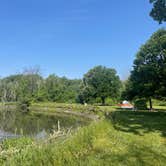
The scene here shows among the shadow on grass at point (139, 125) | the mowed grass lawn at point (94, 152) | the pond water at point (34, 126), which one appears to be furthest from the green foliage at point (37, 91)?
the mowed grass lawn at point (94, 152)

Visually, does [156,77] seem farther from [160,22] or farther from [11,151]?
[11,151]

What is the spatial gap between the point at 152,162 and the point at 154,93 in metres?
23.1

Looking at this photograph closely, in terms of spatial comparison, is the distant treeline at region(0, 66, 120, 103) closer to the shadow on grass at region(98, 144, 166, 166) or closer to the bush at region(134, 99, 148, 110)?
the bush at region(134, 99, 148, 110)

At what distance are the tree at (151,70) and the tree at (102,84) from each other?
26.4 m

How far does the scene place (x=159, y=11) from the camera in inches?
518

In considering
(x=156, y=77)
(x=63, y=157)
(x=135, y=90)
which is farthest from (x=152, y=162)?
(x=135, y=90)

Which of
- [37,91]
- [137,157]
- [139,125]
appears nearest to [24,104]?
[37,91]

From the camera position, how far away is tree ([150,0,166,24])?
13.0m

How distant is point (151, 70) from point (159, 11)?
16.3 metres

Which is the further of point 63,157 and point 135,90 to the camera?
point 135,90

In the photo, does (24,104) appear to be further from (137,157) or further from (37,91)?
(137,157)

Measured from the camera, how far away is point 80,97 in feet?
214

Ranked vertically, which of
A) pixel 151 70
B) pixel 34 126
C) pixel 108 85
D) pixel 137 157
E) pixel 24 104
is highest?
pixel 108 85

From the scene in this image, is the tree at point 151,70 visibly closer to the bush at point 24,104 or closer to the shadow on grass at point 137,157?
the shadow on grass at point 137,157
